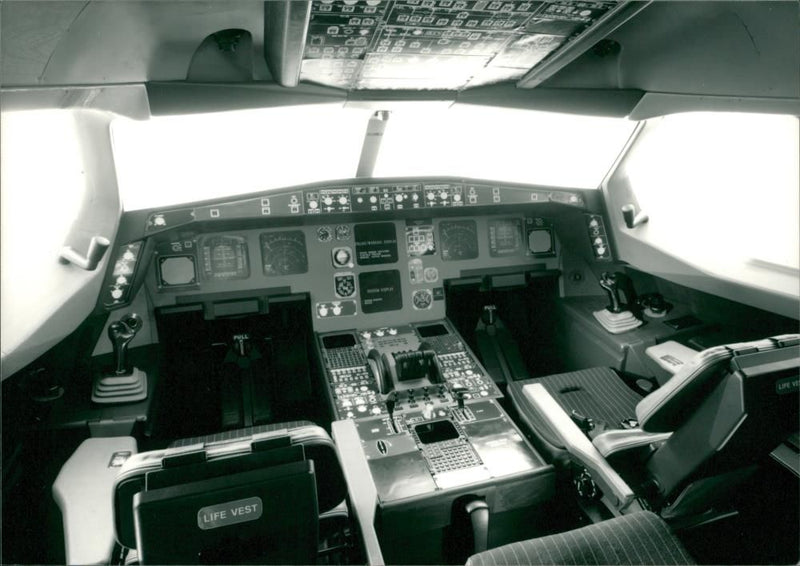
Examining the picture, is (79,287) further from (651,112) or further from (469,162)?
(651,112)

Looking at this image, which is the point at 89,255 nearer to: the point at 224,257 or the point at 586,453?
the point at 224,257

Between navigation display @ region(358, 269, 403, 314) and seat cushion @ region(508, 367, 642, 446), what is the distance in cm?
100

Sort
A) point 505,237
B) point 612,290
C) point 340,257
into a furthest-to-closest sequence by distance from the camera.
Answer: point 505,237 < point 340,257 < point 612,290

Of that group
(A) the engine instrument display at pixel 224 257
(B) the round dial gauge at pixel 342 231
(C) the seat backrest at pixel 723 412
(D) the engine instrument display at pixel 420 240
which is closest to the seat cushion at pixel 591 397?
(C) the seat backrest at pixel 723 412

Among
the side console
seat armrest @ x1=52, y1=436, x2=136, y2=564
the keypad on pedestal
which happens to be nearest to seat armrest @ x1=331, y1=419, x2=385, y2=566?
the keypad on pedestal

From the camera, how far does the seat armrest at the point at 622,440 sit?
182 centimetres

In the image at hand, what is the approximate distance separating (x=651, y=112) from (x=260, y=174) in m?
2.05

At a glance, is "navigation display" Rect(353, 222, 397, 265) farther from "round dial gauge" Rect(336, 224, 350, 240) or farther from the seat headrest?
the seat headrest

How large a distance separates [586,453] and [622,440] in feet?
0.45

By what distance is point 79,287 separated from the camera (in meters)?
2.27

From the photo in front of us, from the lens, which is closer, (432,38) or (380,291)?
(432,38)

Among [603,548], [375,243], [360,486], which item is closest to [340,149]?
[375,243]

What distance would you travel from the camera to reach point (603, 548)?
1514 mm

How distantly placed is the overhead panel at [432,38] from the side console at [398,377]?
1.41m
